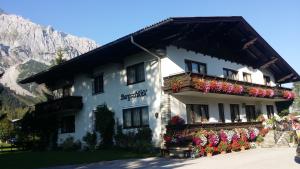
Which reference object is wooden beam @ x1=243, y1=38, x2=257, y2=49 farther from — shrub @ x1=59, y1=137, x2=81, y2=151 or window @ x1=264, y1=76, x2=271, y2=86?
shrub @ x1=59, y1=137, x2=81, y2=151

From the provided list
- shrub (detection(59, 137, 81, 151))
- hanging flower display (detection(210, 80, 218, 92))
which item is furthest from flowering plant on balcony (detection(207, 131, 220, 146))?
shrub (detection(59, 137, 81, 151))

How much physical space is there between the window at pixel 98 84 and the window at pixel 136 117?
359 centimetres

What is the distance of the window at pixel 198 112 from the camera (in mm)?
22844

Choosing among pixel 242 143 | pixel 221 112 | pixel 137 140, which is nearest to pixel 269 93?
pixel 221 112

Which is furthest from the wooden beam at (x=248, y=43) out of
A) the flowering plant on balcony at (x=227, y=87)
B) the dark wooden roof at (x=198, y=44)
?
the flowering plant on balcony at (x=227, y=87)

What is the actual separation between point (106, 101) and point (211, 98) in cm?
757

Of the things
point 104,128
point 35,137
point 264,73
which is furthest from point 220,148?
point 35,137

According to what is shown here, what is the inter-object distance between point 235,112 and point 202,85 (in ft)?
25.8

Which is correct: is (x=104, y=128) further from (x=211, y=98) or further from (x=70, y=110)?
(x=211, y=98)

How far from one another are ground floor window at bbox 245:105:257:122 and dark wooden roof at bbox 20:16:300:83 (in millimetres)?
3766

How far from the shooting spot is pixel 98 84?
1070 inches

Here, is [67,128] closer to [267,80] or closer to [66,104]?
[66,104]

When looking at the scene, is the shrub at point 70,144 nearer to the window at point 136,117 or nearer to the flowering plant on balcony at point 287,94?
the window at point 136,117

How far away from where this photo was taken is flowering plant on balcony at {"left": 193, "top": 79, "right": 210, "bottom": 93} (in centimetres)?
2044
